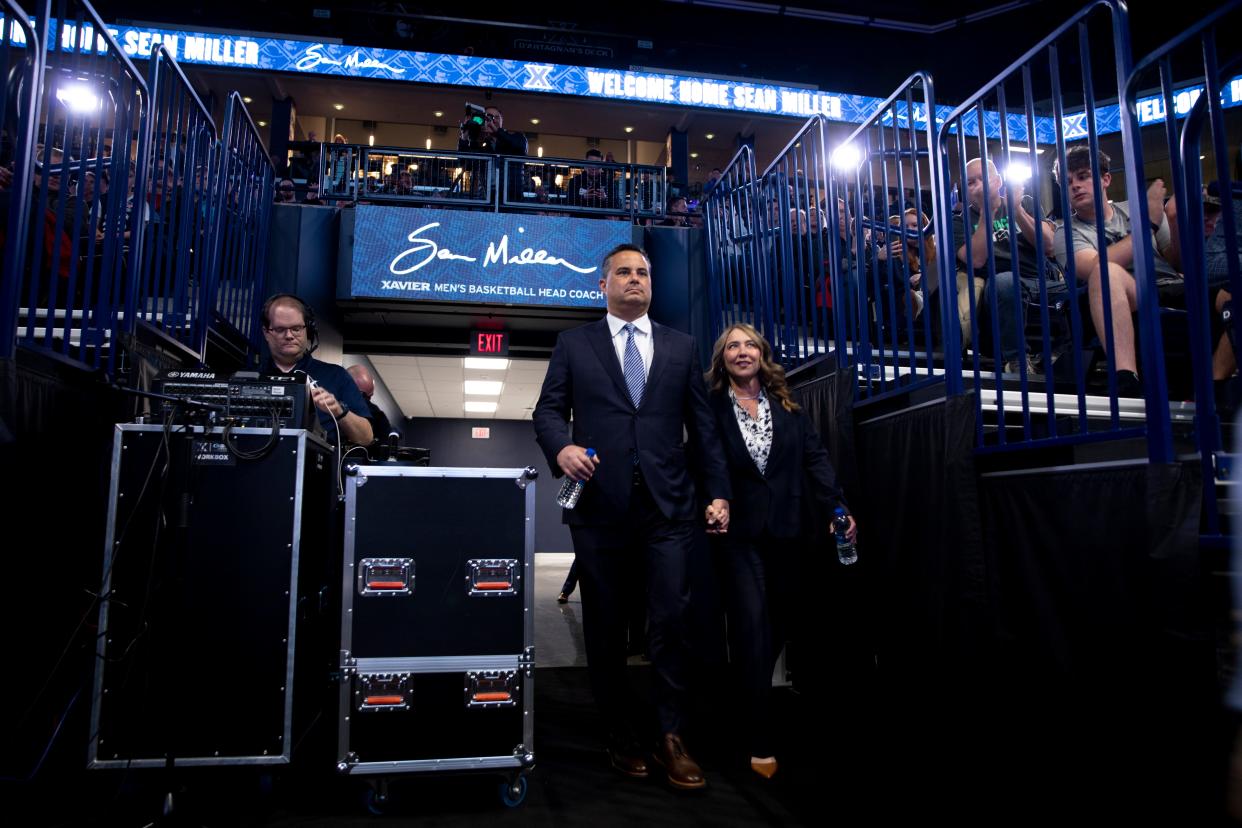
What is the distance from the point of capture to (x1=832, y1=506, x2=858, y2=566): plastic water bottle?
2.79 metres

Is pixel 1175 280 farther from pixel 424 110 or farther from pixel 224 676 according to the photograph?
pixel 424 110

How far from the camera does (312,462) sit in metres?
2.53

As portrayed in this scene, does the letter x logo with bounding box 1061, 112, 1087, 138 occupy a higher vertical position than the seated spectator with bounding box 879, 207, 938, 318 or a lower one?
higher

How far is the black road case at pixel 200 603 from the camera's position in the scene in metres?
2.06

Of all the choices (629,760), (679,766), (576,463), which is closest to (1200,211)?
(576,463)

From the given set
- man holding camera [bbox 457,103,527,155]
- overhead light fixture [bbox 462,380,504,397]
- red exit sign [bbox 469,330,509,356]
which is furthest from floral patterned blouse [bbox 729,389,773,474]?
overhead light fixture [bbox 462,380,504,397]

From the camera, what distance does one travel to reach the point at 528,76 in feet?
37.5

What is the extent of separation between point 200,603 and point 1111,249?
12.8 feet

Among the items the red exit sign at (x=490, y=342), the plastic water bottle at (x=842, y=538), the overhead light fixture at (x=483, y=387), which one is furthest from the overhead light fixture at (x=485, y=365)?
the plastic water bottle at (x=842, y=538)

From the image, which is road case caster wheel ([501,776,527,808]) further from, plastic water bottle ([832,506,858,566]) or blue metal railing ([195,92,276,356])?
blue metal railing ([195,92,276,356])

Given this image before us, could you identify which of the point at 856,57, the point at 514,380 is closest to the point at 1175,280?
the point at 514,380

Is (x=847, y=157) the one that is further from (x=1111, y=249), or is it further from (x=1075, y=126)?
(x=1075, y=126)

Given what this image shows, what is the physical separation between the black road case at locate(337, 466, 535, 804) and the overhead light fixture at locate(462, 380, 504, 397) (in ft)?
28.7

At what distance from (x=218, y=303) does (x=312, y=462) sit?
205cm
